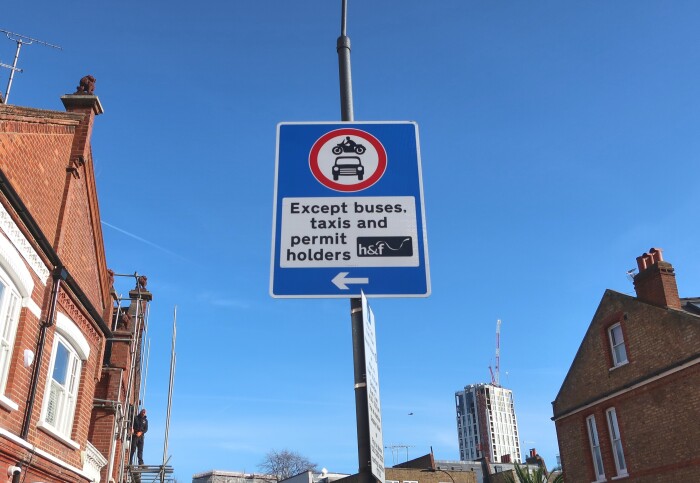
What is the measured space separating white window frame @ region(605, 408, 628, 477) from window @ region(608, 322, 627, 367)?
70.8 inches

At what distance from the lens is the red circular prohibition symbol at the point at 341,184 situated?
15.7 ft

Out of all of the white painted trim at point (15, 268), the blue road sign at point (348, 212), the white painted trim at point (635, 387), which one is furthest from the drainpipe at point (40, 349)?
the white painted trim at point (635, 387)

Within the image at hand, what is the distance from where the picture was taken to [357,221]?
4.62 m

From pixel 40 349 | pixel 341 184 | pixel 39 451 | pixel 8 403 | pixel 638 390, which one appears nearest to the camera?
pixel 341 184

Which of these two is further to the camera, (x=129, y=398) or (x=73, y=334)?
(x=129, y=398)

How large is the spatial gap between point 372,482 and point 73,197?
1173 centimetres

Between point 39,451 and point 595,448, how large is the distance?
1953cm

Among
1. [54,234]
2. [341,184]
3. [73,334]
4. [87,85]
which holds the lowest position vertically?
[341,184]

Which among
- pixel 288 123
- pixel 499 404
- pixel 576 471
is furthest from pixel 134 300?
pixel 499 404

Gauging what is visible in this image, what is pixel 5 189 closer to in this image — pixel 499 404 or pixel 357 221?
pixel 357 221

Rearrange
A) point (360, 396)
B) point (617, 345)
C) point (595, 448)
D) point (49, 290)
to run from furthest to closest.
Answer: point (595, 448) → point (617, 345) → point (49, 290) → point (360, 396)

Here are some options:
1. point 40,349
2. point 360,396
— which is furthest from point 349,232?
point 40,349

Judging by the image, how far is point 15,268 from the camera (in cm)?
1012

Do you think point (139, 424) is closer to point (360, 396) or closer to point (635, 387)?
point (635, 387)
